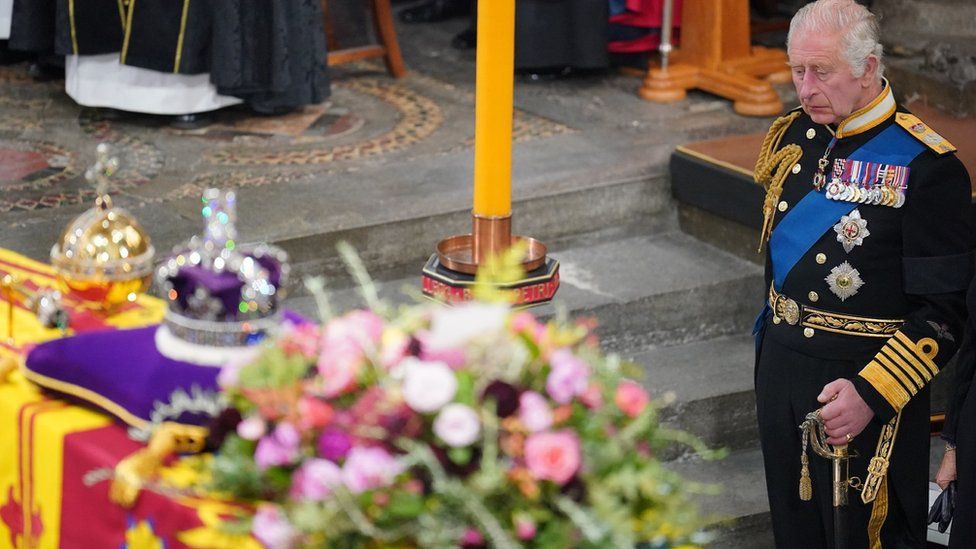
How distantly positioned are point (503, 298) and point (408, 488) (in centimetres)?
26

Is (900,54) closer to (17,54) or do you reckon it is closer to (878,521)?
(878,521)

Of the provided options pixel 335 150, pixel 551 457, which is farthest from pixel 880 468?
pixel 335 150

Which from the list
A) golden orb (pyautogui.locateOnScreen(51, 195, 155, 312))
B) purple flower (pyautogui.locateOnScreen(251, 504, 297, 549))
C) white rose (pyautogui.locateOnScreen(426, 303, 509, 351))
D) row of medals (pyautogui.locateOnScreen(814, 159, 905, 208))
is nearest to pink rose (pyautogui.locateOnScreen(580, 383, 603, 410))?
white rose (pyautogui.locateOnScreen(426, 303, 509, 351))

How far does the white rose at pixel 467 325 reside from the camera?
5.48 feet

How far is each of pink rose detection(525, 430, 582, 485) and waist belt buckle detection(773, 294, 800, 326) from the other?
1607 mm

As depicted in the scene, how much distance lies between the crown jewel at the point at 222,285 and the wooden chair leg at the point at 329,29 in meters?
4.63

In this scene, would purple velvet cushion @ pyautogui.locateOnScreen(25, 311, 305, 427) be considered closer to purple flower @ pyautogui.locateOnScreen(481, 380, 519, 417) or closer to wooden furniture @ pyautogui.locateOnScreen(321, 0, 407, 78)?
purple flower @ pyautogui.locateOnScreen(481, 380, 519, 417)

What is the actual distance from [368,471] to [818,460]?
5.95 ft

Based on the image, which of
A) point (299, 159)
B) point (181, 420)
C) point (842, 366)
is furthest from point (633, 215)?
point (181, 420)

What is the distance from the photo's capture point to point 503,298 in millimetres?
1708

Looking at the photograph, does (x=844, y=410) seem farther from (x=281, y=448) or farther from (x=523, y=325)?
(x=281, y=448)

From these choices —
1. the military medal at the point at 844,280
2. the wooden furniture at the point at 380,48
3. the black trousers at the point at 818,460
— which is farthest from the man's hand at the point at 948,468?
the wooden furniture at the point at 380,48

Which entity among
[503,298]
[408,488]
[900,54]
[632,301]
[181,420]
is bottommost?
[632,301]

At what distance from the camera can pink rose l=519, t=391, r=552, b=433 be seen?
5.23 ft
